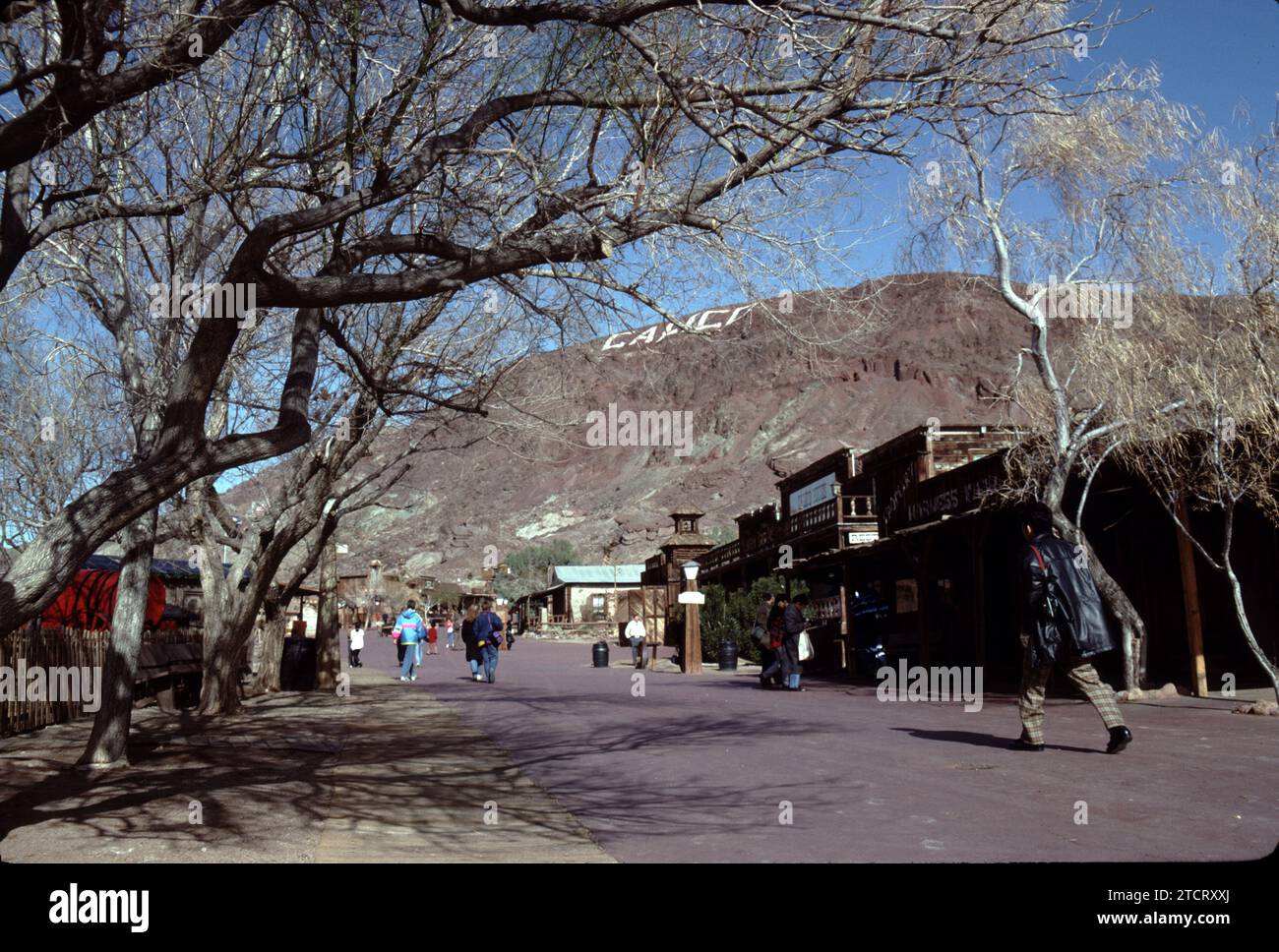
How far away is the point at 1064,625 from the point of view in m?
9.33

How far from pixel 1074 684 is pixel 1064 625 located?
673 mm

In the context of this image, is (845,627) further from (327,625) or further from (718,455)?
(718,455)

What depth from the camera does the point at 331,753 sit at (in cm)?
1141

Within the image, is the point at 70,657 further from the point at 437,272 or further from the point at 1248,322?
the point at 1248,322

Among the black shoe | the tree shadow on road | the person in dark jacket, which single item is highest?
the person in dark jacket

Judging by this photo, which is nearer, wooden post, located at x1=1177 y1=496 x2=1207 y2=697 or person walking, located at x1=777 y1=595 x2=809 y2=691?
wooden post, located at x1=1177 y1=496 x2=1207 y2=697

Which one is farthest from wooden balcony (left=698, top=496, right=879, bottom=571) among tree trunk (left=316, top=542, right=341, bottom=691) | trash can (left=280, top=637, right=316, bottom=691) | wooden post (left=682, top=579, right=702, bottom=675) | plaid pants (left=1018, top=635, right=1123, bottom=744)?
plaid pants (left=1018, top=635, right=1123, bottom=744)

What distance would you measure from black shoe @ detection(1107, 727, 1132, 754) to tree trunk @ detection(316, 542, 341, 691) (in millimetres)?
16584

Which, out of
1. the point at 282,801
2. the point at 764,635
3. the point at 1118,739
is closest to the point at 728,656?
the point at 764,635

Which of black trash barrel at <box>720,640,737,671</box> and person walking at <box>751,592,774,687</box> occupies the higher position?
person walking at <box>751,592,774,687</box>

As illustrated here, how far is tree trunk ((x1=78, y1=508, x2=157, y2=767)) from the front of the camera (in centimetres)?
1007

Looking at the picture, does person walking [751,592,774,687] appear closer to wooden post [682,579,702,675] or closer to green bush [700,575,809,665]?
wooden post [682,579,702,675]

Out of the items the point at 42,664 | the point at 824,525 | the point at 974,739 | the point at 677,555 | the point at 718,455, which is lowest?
the point at 974,739
